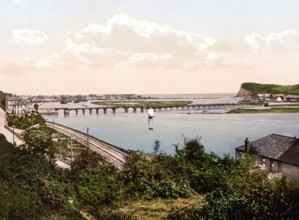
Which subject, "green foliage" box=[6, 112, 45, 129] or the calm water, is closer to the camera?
the calm water

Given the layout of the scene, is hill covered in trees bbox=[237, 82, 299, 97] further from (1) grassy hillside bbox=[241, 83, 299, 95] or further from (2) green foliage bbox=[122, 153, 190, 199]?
(2) green foliage bbox=[122, 153, 190, 199]

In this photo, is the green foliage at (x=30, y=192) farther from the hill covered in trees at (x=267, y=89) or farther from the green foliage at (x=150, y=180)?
the hill covered in trees at (x=267, y=89)

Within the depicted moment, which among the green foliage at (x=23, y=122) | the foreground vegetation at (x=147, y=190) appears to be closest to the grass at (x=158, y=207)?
the foreground vegetation at (x=147, y=190)

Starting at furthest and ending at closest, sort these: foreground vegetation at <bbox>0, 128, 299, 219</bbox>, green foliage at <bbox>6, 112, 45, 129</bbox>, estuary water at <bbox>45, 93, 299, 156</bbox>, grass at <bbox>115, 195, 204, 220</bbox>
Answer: green foliage at <bbox>6, 112, 45, 129</bbox> → estuary water at <bbox>45, 93, 299, 156</bbox> → grass at <bbox>115, 195, 204, 220</bbox> → foreground vegetation at <bbox>0, 128, 299, 219</bbox>

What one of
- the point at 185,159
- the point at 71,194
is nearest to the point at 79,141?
the point at 185,159

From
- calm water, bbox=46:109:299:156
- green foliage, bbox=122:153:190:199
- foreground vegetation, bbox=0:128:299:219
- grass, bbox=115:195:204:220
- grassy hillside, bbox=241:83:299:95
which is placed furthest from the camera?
grassy hillside, bbox=241:83:299:95

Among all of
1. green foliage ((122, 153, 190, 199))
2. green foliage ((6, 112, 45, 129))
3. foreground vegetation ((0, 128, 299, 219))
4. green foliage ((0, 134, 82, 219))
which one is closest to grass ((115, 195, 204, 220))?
foreground vegetation ((0, 128, 299, 219))
